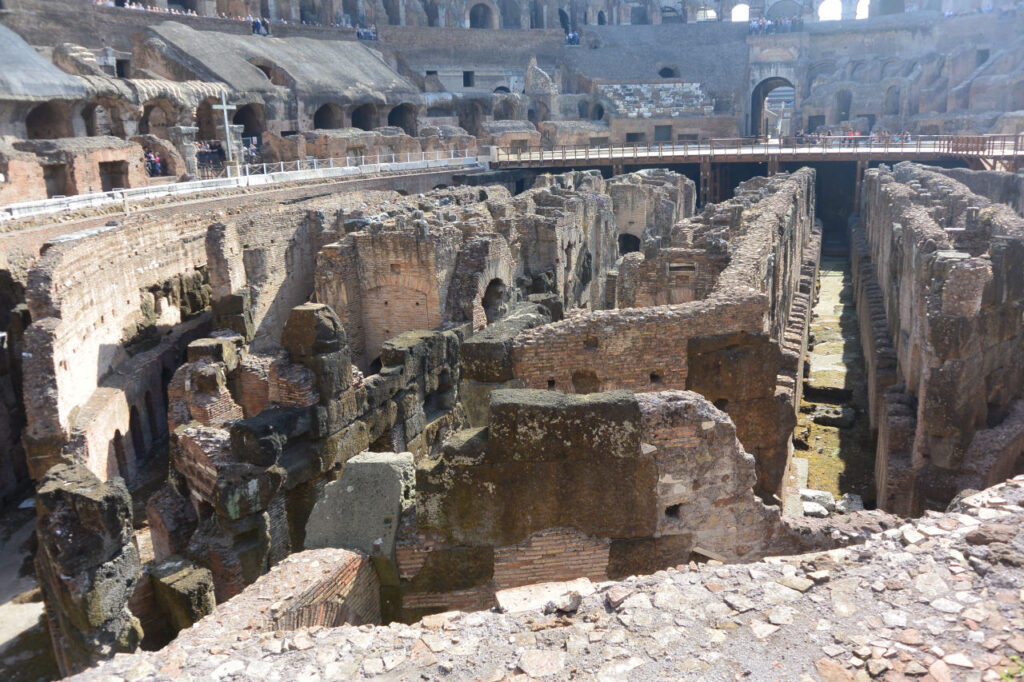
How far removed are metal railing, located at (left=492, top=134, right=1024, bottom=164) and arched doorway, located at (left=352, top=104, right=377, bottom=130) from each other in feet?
22.4

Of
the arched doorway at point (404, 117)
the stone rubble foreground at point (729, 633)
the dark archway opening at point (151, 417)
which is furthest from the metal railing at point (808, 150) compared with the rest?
the stone rubble foreground at point (729, 633)

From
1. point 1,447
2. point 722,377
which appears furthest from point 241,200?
point 722,377

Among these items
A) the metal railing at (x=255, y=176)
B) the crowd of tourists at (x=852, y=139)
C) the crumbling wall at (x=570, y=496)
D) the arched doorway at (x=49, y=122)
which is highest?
the arched doorway at (x=49, y=122)

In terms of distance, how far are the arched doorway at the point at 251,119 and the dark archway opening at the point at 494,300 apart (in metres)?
25.4

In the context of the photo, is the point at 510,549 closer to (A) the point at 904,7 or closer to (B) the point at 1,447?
(B) the point at 1,447

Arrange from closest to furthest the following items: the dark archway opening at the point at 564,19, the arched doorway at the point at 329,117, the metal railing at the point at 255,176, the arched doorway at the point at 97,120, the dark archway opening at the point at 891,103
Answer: the metal railing at the point at 255,176 < the arched doorway at the point at 97,120 < the arched doorway at the point at 329,117 < the dark archway opening at the point at 891,103 < the dark archway opening at the point at 564,19

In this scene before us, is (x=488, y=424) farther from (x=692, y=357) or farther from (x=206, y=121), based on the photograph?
(x=206, y=121)

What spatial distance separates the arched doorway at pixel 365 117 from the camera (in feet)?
137

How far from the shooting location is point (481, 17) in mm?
57938

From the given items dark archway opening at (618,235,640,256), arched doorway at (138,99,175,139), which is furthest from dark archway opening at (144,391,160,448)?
arched doorway at (138,99,175,139)

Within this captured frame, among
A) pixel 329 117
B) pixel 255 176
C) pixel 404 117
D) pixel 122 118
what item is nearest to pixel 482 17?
pixel 404 117

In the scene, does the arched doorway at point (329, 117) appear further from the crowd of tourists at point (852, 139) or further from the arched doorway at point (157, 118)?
the crowd of tourists at point (852, 139)

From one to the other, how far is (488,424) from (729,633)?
2206 millimetres

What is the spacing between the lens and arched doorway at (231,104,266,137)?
3531 centimetres
